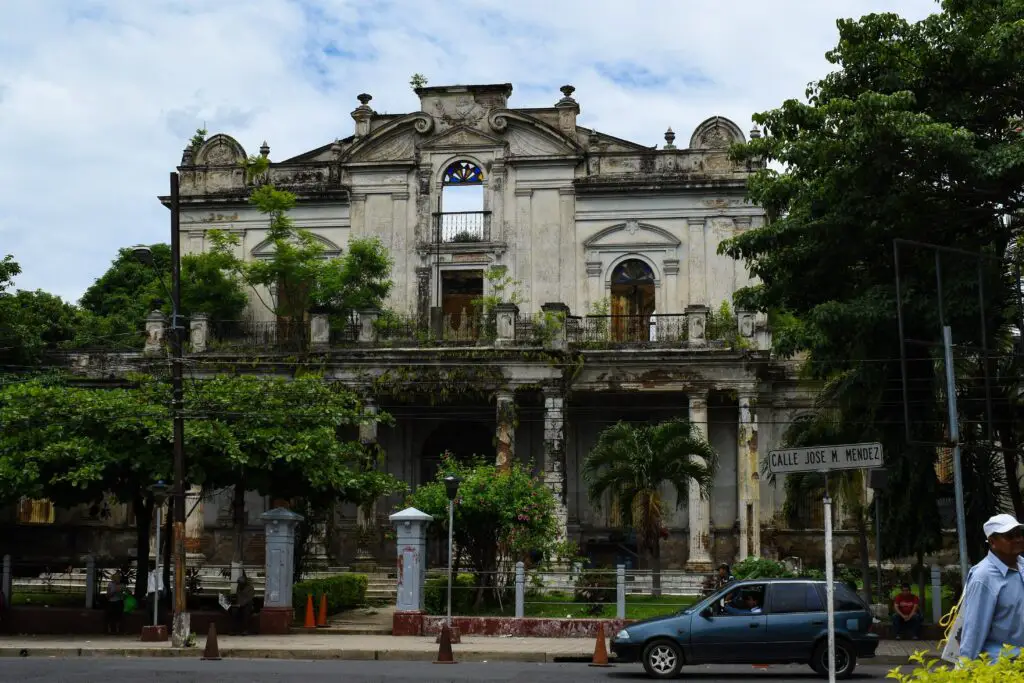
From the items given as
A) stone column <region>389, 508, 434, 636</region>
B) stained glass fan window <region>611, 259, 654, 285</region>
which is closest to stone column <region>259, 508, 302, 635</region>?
stone column <region>389, 508, 434, 636</region>

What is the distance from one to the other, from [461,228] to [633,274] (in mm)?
4926

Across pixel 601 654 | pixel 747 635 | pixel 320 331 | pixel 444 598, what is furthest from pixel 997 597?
pixel 320 331

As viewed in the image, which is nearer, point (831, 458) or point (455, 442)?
→ point (831, 458)

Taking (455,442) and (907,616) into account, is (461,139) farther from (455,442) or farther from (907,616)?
(907,616)

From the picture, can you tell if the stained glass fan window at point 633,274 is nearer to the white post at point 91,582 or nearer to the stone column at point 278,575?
the stone column at point 278,575

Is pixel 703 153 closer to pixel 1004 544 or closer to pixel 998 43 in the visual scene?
pixel 998 43

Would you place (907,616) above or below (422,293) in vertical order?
below

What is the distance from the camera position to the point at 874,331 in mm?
22781

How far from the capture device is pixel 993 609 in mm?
7504

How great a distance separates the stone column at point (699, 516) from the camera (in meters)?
31.3

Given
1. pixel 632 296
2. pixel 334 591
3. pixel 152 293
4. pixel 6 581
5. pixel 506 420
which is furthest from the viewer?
pixel 152 293

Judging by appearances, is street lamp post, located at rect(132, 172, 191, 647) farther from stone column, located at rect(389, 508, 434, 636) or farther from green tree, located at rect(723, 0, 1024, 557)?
green tree, located at rect(723, 0, 1024, 557)

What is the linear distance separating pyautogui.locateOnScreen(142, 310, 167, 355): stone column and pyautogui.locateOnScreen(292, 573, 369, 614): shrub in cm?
889

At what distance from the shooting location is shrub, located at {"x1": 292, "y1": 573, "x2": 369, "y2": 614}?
2634 centimetres
